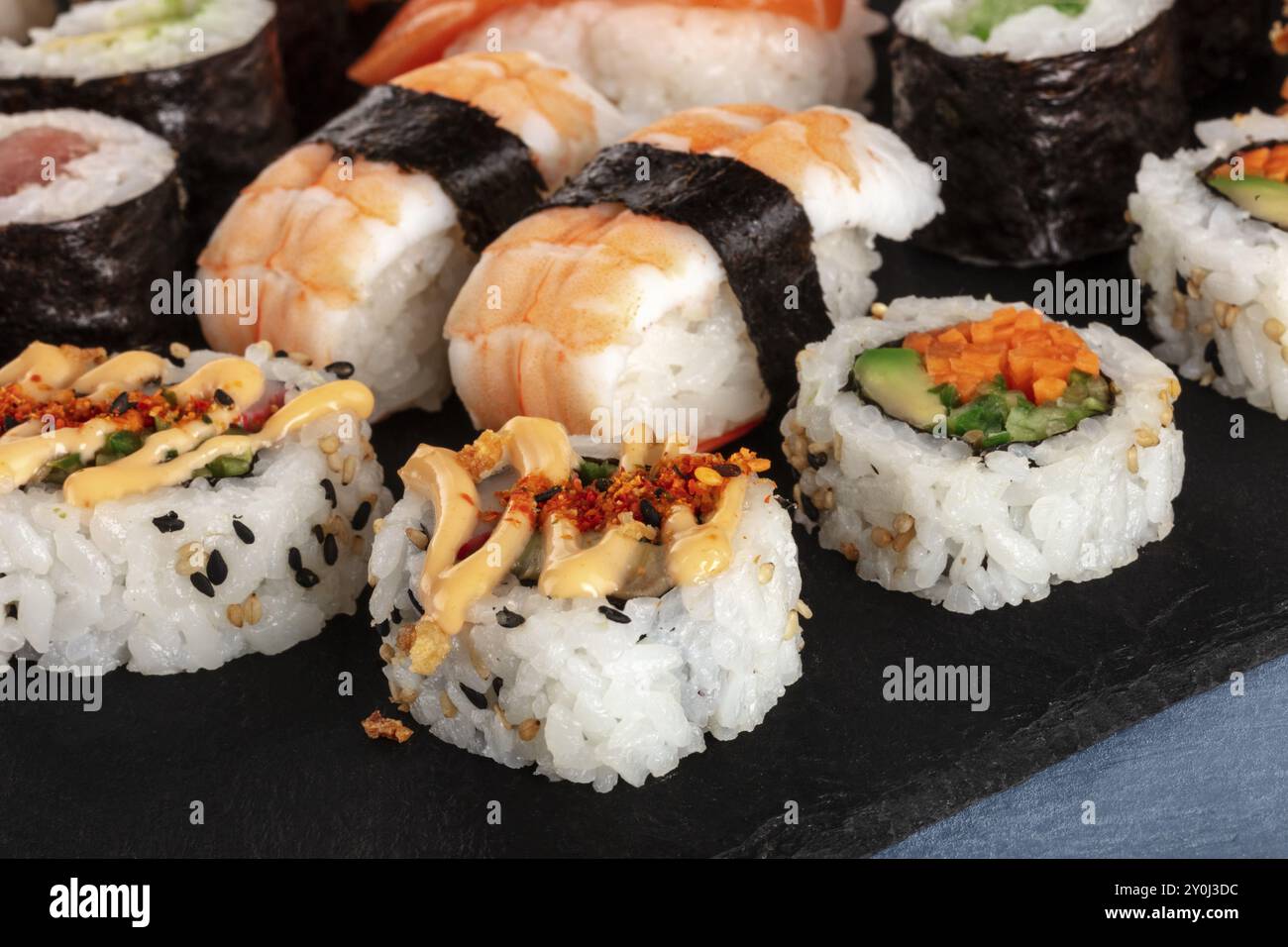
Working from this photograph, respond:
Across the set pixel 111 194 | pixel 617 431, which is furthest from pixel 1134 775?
pixel 111 194

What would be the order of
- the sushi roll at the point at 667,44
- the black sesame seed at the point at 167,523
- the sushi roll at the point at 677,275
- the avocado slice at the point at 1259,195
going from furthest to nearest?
the sushi roll at the point at 667,44 → the avocado slice at the point at 1259,195 → the sushi roll at the point at 677,275 → the black sesame seed at the point at 167,523

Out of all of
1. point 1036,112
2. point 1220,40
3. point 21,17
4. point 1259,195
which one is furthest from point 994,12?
point 21,17

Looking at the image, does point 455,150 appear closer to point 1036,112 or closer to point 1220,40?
point 1036,112

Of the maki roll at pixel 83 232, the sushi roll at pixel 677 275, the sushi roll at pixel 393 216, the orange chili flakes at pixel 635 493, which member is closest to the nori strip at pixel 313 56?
the maki roll at pixel 83 232

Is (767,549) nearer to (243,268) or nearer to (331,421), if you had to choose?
(331,421)

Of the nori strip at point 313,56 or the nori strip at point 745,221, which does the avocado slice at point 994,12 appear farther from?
the nori strip at point 313,56
